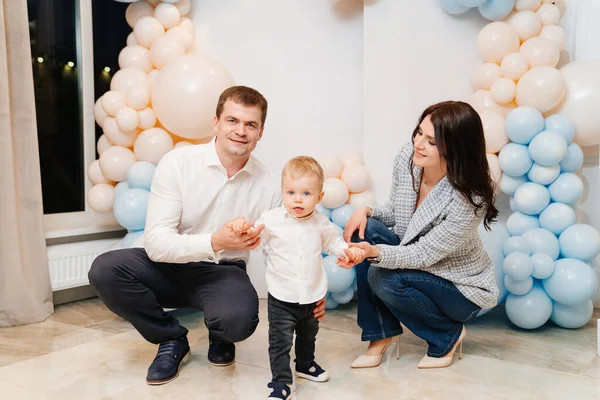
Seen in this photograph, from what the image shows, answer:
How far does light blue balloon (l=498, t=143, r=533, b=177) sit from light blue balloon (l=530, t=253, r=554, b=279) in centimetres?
38

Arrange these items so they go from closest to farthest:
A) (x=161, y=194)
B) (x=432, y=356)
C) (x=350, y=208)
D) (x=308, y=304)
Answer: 1. (x=308, y=304)
2. (x=161, y=194)
3. (x=432, y=356)
4. (x=350, y=208)

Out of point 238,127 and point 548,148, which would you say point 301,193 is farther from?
point 548,148

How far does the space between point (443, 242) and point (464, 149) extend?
13.6 inches

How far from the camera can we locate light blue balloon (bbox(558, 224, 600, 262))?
8.25 ft

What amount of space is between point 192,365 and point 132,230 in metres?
0.98

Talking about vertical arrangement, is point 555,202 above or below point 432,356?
above

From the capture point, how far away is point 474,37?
295 centimetres

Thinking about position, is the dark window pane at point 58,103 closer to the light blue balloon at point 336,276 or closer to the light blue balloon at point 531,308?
the light blue balloon at point 336,276

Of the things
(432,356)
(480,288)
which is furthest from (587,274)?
(432,356)

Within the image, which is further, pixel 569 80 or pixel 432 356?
pixel 569 80

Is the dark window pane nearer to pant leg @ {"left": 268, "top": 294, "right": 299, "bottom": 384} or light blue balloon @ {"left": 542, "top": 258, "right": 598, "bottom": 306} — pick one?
pant leg @ {"left": 268, "top": 294, "right": 299, "bottom": 384}

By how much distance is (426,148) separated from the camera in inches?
80.9

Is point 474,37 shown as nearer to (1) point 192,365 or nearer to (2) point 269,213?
(2) point 269,213

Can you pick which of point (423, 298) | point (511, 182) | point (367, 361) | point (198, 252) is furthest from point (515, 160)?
point (198, 252)
